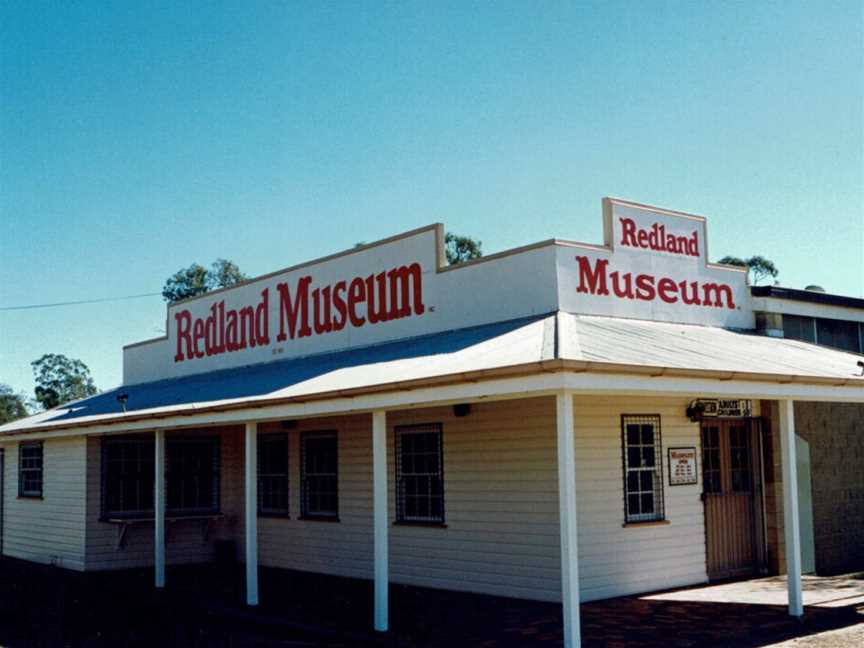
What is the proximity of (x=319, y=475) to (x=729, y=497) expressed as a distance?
6243 millimetres

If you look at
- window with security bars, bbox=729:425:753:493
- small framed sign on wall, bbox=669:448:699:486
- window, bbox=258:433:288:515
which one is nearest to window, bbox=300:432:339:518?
window, bbox=258:433:288:515

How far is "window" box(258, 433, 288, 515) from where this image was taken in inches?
642

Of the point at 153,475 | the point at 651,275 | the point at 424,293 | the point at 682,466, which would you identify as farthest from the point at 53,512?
the point at 651,275

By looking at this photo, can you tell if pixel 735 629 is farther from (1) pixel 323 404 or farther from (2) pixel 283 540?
(2) pixel 283 540

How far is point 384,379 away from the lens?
10.8 m

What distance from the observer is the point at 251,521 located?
1266 cm

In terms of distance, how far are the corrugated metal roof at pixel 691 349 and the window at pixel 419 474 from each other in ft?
8.83

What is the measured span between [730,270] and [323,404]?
700 centimetres

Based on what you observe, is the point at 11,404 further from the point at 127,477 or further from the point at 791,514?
the point at 791,514

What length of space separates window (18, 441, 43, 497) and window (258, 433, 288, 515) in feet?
16.1

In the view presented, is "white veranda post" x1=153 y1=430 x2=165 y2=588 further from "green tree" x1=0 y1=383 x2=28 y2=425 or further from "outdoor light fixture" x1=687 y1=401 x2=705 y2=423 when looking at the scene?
"green tree" x1=0 y1=383 x2=28 y2=425

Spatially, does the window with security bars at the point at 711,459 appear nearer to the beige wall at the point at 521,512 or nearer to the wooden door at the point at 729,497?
the wooden door at the point at 729,497

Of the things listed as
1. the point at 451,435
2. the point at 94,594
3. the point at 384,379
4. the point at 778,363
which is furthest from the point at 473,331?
the point at 94,594

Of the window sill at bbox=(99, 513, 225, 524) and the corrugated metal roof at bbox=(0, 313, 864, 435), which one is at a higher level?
the corrugated metal roof at bbox=(0, 313, 864, 435)
